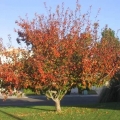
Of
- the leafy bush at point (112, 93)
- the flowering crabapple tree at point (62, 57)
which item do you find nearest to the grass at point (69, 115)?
the flowering crabapple tree at point (62, 57)

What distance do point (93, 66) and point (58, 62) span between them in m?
1.90

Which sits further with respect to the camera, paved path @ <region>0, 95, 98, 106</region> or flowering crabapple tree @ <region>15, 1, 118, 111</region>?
paved path @ <region>0, 95, 98, 106</region>

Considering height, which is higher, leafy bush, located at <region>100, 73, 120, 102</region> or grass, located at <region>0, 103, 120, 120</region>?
leafy bush, located at <region>100, 73, 120, 102</region>

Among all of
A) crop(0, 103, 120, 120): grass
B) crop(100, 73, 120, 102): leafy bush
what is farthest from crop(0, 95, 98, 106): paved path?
crop(0, 103, 120, 120): grass

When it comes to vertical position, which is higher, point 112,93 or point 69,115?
point 112,93

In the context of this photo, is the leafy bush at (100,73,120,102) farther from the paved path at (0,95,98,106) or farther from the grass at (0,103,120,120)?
the grass at (0,103,120,120)

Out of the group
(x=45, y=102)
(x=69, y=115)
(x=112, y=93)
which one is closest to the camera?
(x=69, y=115)

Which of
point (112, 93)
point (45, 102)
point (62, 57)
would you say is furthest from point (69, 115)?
point (45, 102)

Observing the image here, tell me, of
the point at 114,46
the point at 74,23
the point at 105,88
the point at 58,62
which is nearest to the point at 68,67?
the point at 58,62

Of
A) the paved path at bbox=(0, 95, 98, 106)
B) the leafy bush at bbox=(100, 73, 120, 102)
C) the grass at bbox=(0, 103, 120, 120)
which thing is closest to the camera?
the grass at bbox=(0, 103, 120, 120)

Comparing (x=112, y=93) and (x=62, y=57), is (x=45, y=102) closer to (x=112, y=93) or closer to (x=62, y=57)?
(x=112, y=93)

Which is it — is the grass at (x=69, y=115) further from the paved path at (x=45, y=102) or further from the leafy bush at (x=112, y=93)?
the leafy bush at (x=112, y=93)

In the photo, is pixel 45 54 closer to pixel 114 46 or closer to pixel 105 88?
pixel 114 46

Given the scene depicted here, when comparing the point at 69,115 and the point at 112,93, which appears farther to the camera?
the point at 112,93
